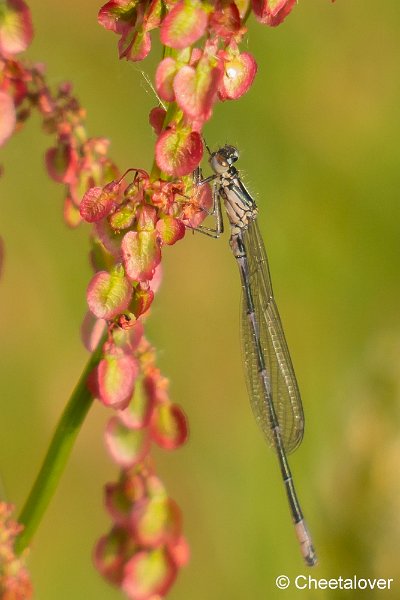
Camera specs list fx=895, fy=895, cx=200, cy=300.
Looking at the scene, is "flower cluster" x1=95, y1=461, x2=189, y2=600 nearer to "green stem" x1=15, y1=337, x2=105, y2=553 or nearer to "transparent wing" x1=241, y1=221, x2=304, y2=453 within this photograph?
"green stem" x1=15, y1=337, x2=105, y2=553

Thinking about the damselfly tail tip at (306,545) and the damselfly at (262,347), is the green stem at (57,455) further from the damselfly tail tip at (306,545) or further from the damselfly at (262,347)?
the damselfly at (262,347)

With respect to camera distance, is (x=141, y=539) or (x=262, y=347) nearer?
(x=141, y=539)

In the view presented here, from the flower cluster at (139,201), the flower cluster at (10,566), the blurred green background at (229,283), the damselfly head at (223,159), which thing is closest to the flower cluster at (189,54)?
the flower cluster at (139,201)

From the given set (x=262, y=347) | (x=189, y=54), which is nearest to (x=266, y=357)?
(x=262, y=347)

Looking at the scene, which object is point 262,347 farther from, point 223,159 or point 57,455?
point 57,455

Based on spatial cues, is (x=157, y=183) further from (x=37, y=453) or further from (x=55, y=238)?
(x=55, y=238)

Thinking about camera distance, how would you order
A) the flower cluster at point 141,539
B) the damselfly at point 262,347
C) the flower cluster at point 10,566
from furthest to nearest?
1. the damselfly at point 262,347
2. the flower cluster at point 141,539
3. the flower cluster at point 10,566
